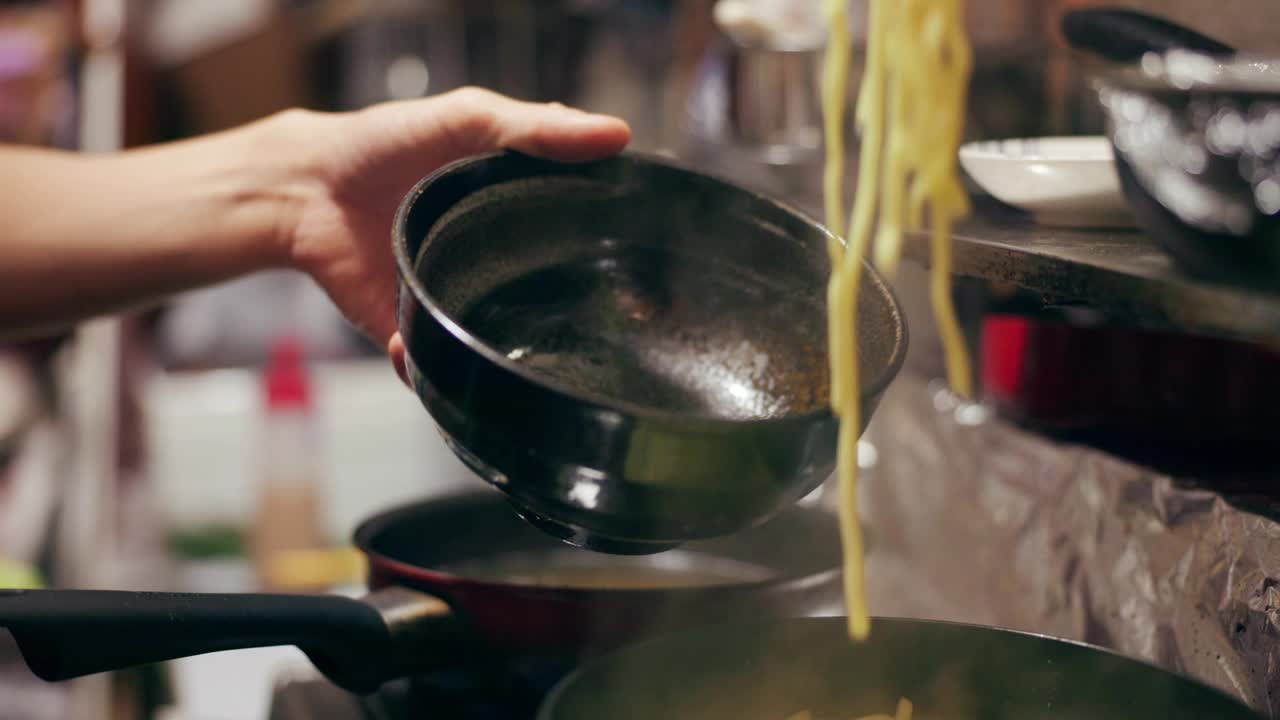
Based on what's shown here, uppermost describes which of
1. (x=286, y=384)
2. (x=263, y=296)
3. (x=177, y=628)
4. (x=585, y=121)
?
(x=585, y=121)

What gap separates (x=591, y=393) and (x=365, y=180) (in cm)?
55

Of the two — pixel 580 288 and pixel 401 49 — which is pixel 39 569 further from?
pixel 580 288

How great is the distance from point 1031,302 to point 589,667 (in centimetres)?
61

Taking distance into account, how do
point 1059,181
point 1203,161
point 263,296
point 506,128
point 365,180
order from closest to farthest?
point 1203,161 → point 1059,181 → point 506,128 → point 365,180 → point 263,296

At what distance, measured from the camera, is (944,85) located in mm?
612

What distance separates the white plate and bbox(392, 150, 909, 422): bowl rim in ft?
0.53

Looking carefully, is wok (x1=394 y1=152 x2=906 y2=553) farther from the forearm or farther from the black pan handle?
the forearm

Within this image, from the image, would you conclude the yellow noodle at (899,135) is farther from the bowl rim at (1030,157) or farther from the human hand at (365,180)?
the human hand at (365,180)

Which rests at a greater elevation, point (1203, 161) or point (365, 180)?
point (1203, 161)

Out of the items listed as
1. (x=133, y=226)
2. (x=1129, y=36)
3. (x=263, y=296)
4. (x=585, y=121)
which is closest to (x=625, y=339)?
(x=585, y=121)

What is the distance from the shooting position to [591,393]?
2.06ft

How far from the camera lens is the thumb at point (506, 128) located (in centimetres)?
77

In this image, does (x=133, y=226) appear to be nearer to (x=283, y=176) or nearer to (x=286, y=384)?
(x=283, y=176)

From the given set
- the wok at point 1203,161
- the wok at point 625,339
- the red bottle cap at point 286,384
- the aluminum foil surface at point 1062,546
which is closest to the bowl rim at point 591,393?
the wok at point 625,339
